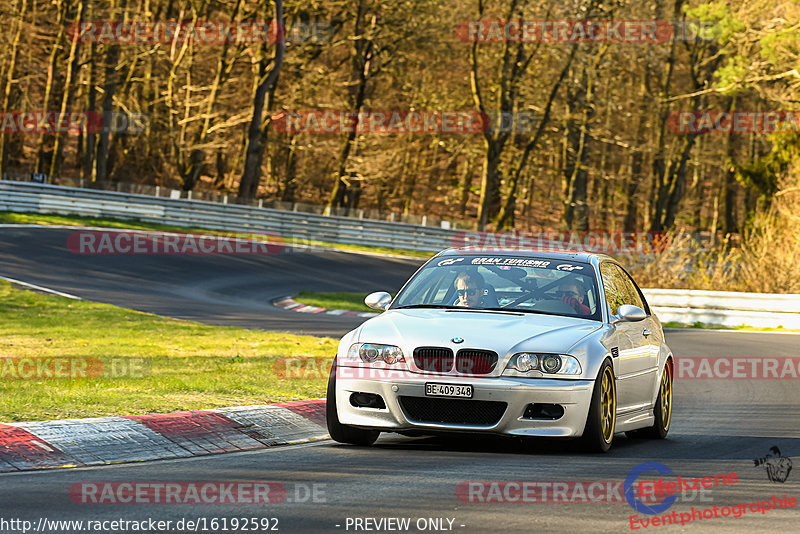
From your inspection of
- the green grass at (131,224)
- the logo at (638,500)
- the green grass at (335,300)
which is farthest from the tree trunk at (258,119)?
the logo at (638,500)

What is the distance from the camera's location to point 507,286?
9812 mm

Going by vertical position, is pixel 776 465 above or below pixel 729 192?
below

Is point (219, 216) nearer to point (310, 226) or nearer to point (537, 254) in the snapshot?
point (310, 226)

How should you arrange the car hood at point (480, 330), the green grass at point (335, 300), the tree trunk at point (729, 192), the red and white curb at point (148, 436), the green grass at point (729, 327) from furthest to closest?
the tree trunk at point (729, 192) → the green grass at point (335, 300) → the green grass at point (729, 327) → the car hood at point (480, 330) → the red and white curb at point (148, 436)

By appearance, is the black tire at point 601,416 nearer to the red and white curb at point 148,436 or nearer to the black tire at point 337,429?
the black tire at point 337,429

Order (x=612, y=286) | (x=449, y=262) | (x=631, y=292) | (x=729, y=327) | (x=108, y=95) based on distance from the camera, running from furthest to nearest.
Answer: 1. (x=108, y=95)
2. (x=729, y=327)
3. (x=631, y=292)
4. (x=612, y=286)
5. (x=449, y=262)

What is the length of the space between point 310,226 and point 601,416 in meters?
37.1

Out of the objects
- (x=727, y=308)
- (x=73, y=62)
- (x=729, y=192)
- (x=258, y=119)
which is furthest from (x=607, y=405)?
(x=729, y=192)

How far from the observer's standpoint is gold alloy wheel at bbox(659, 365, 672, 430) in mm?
10570

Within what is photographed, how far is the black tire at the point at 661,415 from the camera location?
10375mm

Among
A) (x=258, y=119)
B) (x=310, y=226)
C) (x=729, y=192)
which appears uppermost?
(x=258, y=119)

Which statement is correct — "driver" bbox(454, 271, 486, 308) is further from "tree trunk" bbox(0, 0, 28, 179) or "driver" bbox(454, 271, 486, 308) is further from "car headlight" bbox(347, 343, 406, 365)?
"tree trunk" bbox(0, 0, 28, 179)

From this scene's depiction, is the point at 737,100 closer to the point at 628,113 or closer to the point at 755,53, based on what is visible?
the point at 628,113

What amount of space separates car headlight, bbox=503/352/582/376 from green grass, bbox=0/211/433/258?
2934 cm
